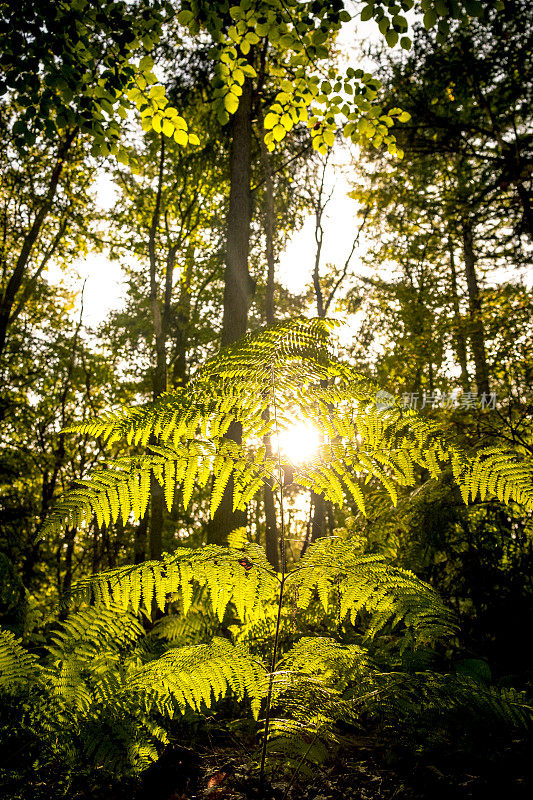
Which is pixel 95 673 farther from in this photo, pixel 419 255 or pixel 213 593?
pixel 419 255

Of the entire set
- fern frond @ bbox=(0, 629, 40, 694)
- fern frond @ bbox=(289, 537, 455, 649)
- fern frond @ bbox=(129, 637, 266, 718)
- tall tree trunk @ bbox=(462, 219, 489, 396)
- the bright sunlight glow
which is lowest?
fern frond @ bbox=(0, 629, 40, 694)

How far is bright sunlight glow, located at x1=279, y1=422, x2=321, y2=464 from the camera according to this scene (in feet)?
5.04

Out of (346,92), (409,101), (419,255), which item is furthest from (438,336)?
(346,92)

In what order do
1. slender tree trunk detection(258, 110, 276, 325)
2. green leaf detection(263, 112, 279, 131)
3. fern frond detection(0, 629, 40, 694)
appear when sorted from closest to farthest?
fern frond detection(0, 629, 40, 694) → green leaf detection(263, 112, 279, 131) → slender tree trunk detection(258, 110, 276, 325)

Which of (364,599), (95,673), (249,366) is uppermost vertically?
(249,366)

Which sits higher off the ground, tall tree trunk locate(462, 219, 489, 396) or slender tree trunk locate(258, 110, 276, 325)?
slender tree trunk locate(258, 110, 276, 325)

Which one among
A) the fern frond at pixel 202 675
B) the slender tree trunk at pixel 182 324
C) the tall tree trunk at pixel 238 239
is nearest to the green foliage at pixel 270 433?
the fern frond at pixel 202 675

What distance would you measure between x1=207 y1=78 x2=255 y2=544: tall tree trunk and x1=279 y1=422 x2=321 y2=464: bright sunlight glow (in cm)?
350

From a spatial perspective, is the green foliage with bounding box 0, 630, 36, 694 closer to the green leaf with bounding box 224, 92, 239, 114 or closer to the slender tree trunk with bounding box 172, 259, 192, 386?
the green leaf with bounding box 224, 92, 239, 114

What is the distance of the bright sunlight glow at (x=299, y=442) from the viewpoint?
1.54 meters

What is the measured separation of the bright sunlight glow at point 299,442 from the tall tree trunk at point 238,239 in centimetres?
350

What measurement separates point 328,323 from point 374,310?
14410 mm

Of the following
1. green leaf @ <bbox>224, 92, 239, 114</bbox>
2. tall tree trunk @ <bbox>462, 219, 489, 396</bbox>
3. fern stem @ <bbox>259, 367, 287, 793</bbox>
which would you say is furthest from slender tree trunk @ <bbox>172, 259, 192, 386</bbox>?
fern stem @ <bbox>259, 367, 287, 793</bbox>

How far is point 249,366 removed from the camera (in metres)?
1.66
